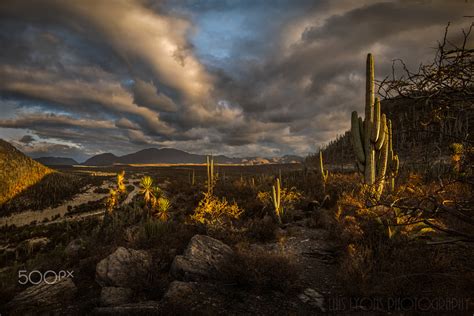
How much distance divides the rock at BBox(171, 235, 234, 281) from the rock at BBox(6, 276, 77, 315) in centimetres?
258

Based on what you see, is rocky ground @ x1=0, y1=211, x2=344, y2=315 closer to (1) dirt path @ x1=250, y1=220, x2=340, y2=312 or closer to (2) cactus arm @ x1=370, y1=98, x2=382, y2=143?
(1) dirt path @ x1=250, y1=220, x2=340, y2=312

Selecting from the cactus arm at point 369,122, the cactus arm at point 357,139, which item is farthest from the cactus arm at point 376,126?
the cactus arm at point 357,139

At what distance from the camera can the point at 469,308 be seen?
3820 mm

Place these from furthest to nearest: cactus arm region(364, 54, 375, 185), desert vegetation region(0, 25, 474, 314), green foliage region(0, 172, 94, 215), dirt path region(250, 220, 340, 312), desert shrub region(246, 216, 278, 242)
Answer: green foliage region(0, 172, 94, 215) → cactus arm region(364, 54, 375, 185) → desert shrub region(246, 216, 278, 242) → dirt path region(250, 220, 340, 312) → desert vegetation region(0, 25, 474, 314)

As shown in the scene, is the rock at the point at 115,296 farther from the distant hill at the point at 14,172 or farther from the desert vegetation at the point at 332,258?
the distant hill at the point at 14,172

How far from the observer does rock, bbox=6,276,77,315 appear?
5.24m

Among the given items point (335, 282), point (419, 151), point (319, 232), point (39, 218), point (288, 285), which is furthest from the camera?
point (39, 218)

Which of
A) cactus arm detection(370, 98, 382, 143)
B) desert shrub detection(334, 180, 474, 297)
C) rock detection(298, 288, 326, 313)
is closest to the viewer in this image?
desert shrub detection(334, 180, 474, 297)

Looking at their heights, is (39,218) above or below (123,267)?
below

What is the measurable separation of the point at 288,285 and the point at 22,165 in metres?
39.1

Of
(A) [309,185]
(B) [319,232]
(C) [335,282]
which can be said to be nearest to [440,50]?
(C) [335,282]

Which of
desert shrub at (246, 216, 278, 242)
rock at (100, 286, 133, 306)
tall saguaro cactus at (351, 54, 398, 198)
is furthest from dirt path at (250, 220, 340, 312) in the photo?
rock at (100, 286, 133, 306)

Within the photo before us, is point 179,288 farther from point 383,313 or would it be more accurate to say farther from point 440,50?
point 440,50

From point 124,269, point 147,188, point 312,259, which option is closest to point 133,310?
point 124,269
